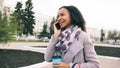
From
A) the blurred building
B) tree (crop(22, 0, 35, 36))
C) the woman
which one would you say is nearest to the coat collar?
the woman

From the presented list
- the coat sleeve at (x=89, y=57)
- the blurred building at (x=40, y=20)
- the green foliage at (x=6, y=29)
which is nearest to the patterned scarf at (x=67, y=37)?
the coat sleeve at (x=89, y=57)

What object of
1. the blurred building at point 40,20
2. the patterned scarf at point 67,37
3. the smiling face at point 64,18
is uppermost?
the smiling face at point 64,18

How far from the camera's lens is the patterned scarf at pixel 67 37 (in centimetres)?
255

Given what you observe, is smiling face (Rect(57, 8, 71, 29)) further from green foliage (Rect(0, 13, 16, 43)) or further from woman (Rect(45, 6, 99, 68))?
green foliage (Rect(0, 13, 16, 43))

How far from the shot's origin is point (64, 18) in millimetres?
2684

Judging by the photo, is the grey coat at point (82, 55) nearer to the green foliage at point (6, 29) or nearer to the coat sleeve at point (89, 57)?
the coat sleeve at point (89, 57)

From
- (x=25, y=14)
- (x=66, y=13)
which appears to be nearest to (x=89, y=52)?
(x=66, y=13)

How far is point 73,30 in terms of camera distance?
8.66 feet

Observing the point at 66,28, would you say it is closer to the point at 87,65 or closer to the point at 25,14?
the point at 87,65

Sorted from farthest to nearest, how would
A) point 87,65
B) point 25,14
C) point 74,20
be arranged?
point 25,14
point 74,20
point 87,65

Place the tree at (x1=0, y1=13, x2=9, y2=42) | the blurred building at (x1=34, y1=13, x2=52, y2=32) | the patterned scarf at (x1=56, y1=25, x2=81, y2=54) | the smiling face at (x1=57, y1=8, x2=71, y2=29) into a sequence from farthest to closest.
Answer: the blurred building at (x1=34, y1=13, x2=52, y2=32) → the tree at (x1=0, y1=13, x2=9, y2=42) → the smiling face at (x1=57, y1=8, x2=71, y2=29) → the patterned scarf at (x1=56, y1=25, x2=81, y2=54)

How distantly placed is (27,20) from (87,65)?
6621 centimetres

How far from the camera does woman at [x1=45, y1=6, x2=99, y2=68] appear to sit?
256 centimetres

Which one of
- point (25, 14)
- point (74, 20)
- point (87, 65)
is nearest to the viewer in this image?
point (87, 65)
